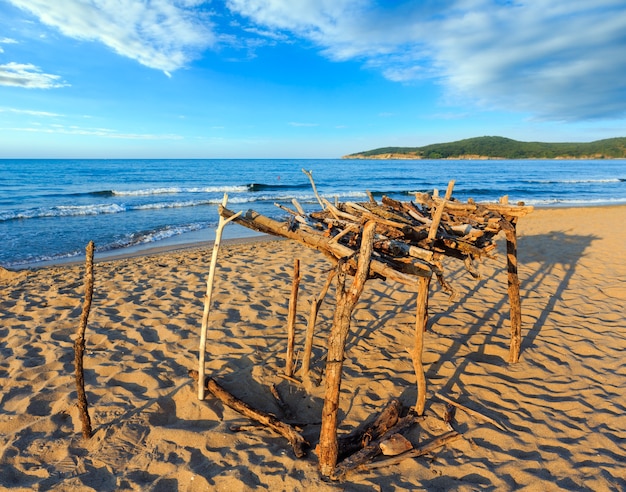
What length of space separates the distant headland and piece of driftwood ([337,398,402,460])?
118 meters

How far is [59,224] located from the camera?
1622 centimetres

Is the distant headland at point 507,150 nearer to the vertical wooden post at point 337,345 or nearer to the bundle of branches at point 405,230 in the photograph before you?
the bundle of branches at point 405,230

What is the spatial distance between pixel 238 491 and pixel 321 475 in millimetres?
672

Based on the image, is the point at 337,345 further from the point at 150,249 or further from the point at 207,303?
the point at 150,249

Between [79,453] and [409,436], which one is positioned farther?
[409,436]

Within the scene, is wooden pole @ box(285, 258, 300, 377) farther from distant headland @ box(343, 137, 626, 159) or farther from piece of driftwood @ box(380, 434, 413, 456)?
distant headland @ box(343, 137, 626, 159)

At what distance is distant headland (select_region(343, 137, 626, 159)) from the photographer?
104062mm

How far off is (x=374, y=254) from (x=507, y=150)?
125 m

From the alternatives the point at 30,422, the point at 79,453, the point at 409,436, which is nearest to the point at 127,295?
the point at 30,422

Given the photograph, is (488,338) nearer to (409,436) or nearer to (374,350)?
(374,350)

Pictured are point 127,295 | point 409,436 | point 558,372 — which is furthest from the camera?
point 127,295

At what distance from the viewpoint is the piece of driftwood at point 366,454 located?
2.97 meters

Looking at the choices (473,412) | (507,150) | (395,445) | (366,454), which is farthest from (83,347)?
(507,150)

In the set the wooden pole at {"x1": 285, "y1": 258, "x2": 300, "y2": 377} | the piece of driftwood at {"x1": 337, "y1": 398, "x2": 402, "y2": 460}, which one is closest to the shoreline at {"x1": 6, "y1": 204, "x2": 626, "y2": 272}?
the wooden pole at {"x1": 285, "y1": 258, "x2": 300, "y2": 377}
